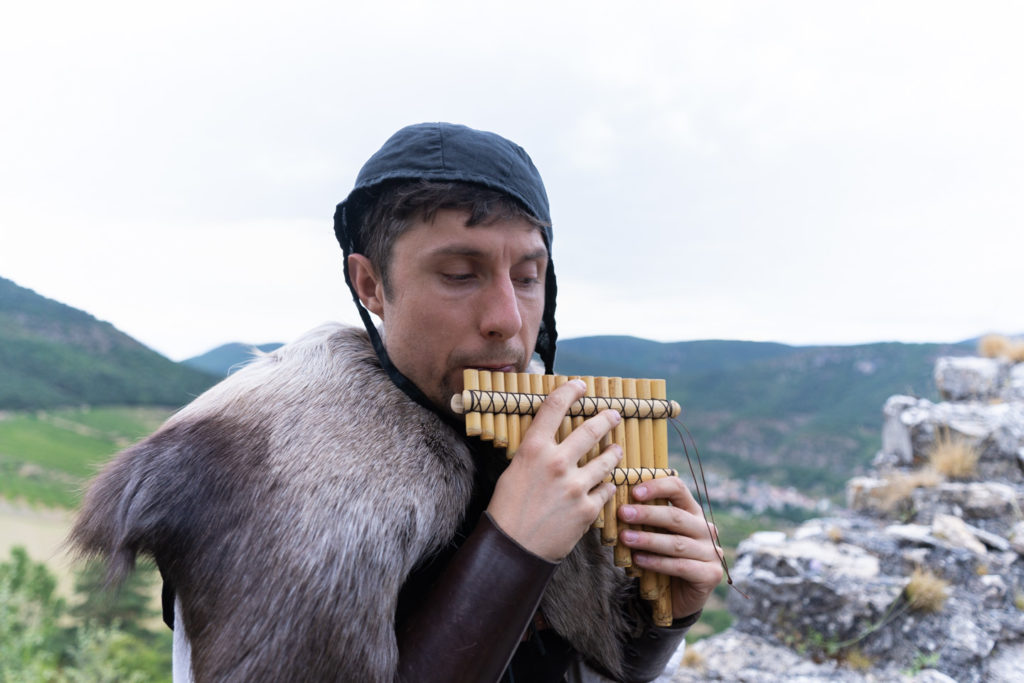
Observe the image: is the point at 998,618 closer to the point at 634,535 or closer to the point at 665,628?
the point at 665,628

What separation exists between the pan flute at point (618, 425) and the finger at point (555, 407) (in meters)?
0.05

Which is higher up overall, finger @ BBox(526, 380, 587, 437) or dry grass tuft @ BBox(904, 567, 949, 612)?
finger @ BBox(526, 380, 587, 437)

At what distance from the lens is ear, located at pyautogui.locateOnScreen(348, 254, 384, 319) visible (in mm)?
1414

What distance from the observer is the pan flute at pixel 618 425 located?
1.26 metres

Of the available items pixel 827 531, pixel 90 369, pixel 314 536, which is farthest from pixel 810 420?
pixel 314 536

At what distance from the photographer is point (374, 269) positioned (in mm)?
1406

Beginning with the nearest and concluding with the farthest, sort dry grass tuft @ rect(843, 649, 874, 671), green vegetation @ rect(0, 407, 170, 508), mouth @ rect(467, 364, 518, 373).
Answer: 1. mouth @ rect(467, 364, 518, 373)
2. dry grass tuft @ rect(843, 649, 874, 671)
3. green vegetation @ rect(0, 407, 170, 508)

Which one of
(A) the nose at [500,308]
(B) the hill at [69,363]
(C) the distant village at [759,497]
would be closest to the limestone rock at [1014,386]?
(A) the nose at [500,308]

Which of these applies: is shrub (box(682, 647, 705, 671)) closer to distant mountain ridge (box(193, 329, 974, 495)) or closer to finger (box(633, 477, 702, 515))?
finger (box(633, 477, 702, 515))

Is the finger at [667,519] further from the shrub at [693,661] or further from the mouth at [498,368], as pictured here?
the shrub at [693,661]

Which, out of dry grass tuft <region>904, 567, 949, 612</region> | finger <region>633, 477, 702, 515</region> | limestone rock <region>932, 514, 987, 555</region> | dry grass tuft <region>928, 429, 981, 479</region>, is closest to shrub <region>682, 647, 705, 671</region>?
dry grass tuft <region>904, 567, 949, 612</region>

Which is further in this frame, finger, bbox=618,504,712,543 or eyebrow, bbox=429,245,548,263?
finger, bbox=618,504,712,543

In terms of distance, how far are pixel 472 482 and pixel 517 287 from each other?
46cm

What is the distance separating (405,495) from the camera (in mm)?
1104
